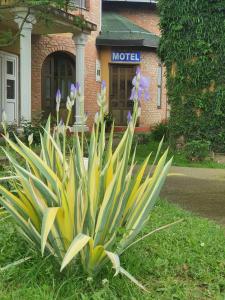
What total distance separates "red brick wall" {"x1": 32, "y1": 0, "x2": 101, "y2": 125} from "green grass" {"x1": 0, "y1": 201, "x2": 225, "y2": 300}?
12.1 m

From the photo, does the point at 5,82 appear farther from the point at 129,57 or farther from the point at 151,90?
the point at 151,90

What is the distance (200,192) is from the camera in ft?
22.9

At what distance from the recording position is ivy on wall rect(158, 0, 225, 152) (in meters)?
11.4

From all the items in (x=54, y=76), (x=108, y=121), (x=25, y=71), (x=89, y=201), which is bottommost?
(x=89, y=201)

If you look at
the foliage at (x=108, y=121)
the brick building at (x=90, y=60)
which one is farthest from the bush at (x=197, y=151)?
the foliage at (x=108, y=121)

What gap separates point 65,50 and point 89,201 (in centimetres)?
Answer: 1443

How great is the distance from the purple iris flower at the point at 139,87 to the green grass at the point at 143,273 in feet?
3.68

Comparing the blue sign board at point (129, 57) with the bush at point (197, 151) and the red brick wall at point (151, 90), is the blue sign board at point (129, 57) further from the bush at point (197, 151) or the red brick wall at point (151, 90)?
the bush at point (197, 151)

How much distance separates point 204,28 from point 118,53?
25.0 feet

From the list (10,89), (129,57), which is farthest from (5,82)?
(129,57)

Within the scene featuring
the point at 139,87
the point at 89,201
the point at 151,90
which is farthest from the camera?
the point at 151,90

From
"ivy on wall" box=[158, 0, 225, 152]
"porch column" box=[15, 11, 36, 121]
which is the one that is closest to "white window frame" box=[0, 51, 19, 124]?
"porch column" box=[15, 11, 36, 121]

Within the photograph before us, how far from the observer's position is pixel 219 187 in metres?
7.45

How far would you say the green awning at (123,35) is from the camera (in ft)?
60.1
